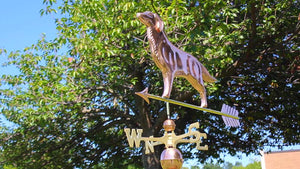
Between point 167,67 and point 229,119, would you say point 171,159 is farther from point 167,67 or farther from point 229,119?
point 229,119

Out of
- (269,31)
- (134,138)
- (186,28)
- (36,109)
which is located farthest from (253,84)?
(134,138)

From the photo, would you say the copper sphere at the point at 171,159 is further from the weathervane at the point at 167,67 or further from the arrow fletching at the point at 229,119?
the arrow fletching at the point at 229,119

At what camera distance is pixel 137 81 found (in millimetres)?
8625

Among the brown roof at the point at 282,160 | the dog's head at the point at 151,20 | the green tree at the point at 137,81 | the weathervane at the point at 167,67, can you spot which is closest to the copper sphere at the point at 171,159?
the weathervane at the point at 167,67

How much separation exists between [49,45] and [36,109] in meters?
1.73

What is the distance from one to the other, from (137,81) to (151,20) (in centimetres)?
552

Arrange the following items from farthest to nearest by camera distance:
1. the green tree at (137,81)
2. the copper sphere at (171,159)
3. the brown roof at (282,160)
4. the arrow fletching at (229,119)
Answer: the brown roof at (282,160)
the green tree at (137,81)
the arrow fletching at (229,119)
the copper sphere at (171,159)

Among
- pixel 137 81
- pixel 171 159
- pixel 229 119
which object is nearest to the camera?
pixel 171 159

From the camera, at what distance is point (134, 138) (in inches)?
140

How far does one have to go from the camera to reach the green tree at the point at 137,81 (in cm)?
737

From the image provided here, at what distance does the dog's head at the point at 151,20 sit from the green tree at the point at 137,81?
3250 mm

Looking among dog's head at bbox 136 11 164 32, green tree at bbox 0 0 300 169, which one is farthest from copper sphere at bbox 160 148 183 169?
green tree at bbox 0 0 300 169

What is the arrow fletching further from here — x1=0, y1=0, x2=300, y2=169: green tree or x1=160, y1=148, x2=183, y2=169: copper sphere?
x1=0, y1=0, x2=300, y2=169: green tree

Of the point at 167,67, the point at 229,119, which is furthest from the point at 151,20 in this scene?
the point at 229,119
